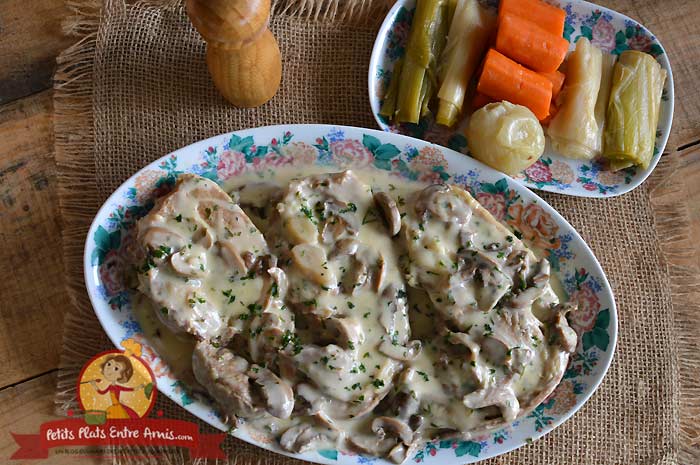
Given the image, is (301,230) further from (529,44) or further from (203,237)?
(529,44)

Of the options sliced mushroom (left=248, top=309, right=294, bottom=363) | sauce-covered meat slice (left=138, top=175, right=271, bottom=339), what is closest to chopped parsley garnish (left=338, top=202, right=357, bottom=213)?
sauce-covered meat slice (left=138, top=175, right=271, bottom=339)

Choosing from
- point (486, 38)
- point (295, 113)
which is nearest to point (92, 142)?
point (295, 113)

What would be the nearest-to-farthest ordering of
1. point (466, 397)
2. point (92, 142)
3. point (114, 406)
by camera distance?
1. point (466, 397)
2. point (114, 406)
3. point (92, 142)

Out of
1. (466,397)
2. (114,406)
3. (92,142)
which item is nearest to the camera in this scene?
(466,397)

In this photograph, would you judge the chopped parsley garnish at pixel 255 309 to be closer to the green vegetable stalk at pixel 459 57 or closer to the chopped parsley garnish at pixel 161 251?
the chopped parsley garnish at pixel 161 251

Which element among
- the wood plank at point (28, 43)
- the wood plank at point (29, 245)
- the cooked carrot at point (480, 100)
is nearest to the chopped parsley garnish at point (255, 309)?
the wood plank at point (29, 245)

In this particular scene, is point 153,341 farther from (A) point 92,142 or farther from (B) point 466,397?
(B) point 466,397
